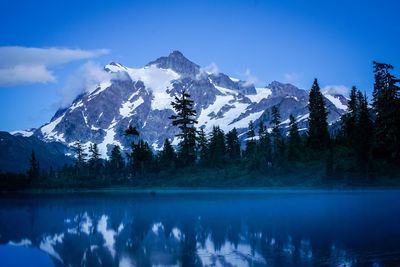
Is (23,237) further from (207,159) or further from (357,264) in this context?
(207,159)

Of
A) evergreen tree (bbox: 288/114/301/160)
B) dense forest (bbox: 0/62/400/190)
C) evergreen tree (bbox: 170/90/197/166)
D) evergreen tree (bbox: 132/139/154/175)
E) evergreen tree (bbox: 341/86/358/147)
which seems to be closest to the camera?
dense forest (bbox: 0/62/400/190)

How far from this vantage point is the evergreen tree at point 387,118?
154 feet

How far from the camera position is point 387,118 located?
47438mm

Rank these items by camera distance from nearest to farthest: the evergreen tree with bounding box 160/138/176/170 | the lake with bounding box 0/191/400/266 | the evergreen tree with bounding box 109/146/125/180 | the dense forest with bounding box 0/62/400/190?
the lake with bounding box 0/191/400/266
the dense forest with bounding box 0/62/400/190
the evergreen tree with bounding box 160/138/176/170
the evergreen tree with bounding box 109/146/125/180

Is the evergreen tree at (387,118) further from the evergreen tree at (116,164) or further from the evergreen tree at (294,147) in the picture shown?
the evergreen tree at (116,164)

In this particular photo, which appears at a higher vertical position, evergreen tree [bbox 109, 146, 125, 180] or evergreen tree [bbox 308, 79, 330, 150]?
evergreen tree [bbox 308, 79, 330, 150]

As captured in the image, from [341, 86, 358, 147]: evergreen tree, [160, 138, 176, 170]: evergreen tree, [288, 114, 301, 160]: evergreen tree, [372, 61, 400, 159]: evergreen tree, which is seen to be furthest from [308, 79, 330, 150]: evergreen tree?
[160, 138, 176, 170]: evergreen tree

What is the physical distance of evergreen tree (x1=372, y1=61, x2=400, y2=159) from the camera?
154 feet

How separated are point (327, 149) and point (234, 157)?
21557 mm

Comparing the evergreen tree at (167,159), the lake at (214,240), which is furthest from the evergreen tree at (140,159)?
the lake at (214,240)

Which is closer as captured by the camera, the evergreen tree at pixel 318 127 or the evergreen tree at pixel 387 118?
the evergreen tree at pixel 387 118

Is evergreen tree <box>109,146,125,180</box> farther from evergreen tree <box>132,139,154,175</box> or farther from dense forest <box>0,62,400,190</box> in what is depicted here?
evergreen tree <box>132,139,154,175</box>

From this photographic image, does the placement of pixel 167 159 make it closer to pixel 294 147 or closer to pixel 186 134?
pixel 186 134

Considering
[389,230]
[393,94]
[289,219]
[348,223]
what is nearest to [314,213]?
[289,219]
